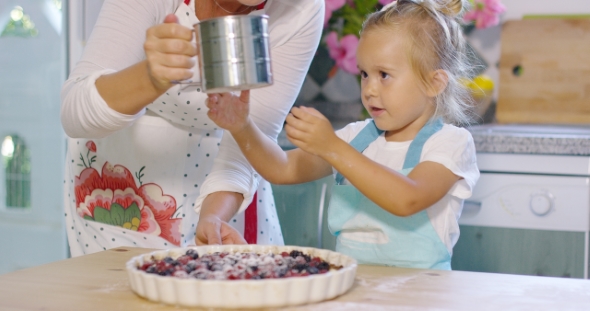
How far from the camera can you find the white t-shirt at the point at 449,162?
119cm

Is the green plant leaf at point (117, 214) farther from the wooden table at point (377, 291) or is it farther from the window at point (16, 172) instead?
the window at point (16, 172)

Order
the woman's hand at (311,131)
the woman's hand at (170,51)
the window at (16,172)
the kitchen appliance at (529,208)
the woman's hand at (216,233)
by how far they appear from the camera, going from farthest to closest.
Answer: the window at (16,172), the kitchen appliance at (529,208), the woman's hand at (216,233), the woman's hand at (311,131), the woman's hand at (170,51)

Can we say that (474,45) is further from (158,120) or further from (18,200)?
(18,200)

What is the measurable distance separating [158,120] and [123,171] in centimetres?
13

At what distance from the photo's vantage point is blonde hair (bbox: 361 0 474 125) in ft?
4.09

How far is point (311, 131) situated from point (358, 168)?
10 centimetres

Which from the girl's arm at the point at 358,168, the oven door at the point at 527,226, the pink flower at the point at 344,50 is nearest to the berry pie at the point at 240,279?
the girl's arm at the point at 358,168

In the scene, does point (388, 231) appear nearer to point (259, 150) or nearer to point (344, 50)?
point (259, 150)

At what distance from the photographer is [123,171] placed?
143 centimetres

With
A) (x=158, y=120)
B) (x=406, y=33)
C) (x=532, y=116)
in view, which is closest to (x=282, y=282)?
(x=406, y=33)

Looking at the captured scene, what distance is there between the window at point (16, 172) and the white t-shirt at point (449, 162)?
5.23 feet

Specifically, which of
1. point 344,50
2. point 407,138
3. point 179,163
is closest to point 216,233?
point 179,163

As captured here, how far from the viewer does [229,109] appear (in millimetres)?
1183

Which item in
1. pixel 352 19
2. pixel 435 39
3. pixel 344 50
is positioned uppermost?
pixel 352 19
